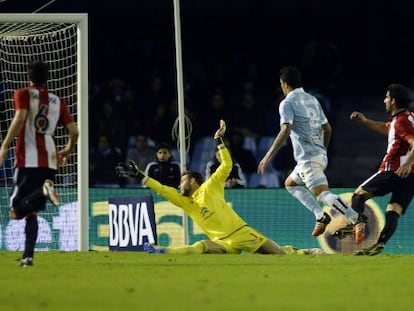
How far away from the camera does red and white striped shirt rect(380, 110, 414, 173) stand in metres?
14.6

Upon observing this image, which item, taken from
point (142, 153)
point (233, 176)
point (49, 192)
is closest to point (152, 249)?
point (49, 192)

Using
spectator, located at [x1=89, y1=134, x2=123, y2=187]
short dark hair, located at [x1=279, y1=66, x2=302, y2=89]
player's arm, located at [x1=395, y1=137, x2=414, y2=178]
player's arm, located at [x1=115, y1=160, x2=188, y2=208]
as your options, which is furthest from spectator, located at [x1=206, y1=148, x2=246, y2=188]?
player's arm, located at [x1=395, y1=137, x2=414, y2=178]

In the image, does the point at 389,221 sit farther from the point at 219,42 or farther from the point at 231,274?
the point at 219,42

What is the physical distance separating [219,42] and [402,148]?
11.7 meters

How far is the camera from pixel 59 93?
18969mm

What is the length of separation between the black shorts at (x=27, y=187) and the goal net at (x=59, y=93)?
4.03 metres

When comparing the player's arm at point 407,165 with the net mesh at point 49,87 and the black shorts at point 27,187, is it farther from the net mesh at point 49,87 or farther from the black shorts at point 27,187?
the net mesh at point 49,87

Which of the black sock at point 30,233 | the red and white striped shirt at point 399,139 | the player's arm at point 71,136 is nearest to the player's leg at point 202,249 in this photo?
the red and white striped shirt at point 399,139

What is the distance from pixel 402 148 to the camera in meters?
14.8

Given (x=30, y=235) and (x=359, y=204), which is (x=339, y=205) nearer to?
(x=359, y=204)

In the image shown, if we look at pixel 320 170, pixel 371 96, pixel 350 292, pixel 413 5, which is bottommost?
pixel 350 292

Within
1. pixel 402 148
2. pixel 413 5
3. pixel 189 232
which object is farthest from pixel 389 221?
pixel 413 5

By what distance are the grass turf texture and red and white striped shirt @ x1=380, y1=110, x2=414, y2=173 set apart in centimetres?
107

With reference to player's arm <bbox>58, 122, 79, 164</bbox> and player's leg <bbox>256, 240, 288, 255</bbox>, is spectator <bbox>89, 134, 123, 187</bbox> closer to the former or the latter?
player's leg <bbox>256, 240, 288, 255</bbox>
